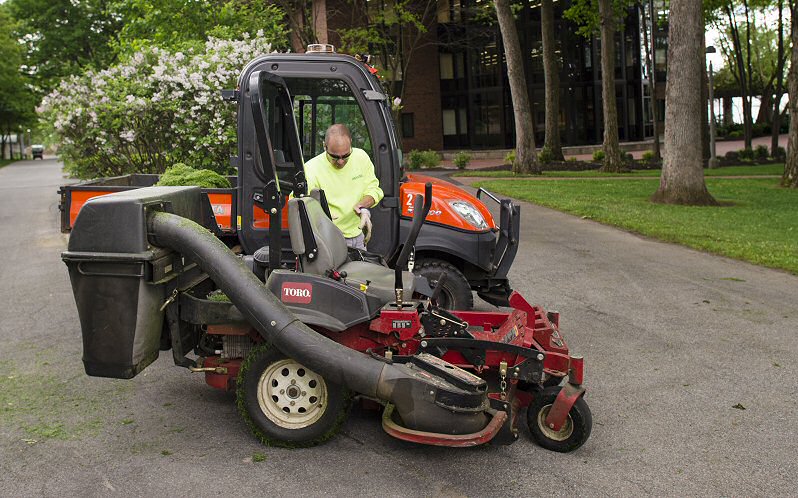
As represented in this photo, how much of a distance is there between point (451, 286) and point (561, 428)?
276cm

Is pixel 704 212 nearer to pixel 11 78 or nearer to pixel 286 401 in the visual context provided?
pixel 286 401

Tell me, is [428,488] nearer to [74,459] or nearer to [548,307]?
[74,459]

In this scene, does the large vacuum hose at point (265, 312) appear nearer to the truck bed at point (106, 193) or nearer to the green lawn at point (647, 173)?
the truck bed at point (106, 193)

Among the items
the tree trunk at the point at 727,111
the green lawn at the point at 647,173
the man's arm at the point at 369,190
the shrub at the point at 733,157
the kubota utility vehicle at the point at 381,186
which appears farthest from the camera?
the tree trunk at the point at 727,111

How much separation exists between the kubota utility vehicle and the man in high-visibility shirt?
44 cm

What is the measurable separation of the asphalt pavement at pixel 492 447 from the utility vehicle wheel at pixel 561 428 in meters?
0.08

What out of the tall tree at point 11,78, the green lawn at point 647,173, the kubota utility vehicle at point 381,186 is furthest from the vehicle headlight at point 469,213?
the tall tree at point 11,78

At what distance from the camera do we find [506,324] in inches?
223

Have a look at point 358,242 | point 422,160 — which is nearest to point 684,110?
point 358,242

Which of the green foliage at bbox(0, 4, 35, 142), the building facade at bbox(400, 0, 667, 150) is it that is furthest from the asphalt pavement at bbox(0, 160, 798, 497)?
the green foliage at bbox(0, 4, 35, 142)

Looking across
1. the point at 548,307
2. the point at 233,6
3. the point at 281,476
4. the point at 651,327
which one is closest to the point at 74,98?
the point at 233,6

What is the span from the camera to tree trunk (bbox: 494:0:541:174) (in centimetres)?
2677

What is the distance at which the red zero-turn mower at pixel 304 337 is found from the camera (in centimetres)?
495

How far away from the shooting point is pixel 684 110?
18.9m
